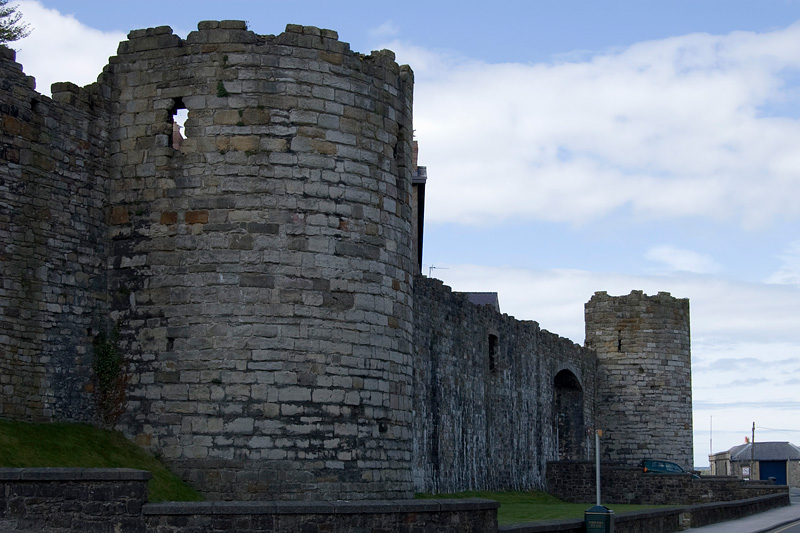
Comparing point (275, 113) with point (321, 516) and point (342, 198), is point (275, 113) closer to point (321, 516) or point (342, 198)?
point (342, 198)

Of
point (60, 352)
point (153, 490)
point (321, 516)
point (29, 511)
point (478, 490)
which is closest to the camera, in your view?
point (29, 511)

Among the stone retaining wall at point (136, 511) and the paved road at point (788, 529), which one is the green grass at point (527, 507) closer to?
the paved road at point (788, 529)

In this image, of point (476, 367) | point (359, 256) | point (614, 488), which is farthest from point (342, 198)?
point (614, 488)

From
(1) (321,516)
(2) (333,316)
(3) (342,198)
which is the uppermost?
(3) (342,198)

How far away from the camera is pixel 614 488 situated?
3675cm

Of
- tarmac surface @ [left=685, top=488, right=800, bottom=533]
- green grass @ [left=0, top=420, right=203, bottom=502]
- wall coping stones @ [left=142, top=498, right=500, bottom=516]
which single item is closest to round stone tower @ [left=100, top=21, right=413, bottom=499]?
green grass @ [left=0, top=420, right=203, bottom=502]

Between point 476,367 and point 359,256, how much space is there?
13.8 metres

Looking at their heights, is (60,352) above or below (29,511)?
above

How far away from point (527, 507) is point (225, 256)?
14818mm

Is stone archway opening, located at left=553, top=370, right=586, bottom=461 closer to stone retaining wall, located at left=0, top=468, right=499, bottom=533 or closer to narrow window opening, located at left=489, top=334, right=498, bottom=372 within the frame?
narrow window opening, located at left=489, top=334, right=498, bottom=372

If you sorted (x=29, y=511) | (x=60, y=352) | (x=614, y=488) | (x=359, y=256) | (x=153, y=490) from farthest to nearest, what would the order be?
(x=614, y=488), (x=359, y=256), (x=60, y=352), (x=153, y=490), (x=29, y=511)

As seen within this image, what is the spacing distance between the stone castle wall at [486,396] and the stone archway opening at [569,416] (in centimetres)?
4

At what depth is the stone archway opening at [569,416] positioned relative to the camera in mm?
39562

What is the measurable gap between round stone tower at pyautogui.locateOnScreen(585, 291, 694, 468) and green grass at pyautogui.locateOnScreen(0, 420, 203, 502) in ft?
95.5
